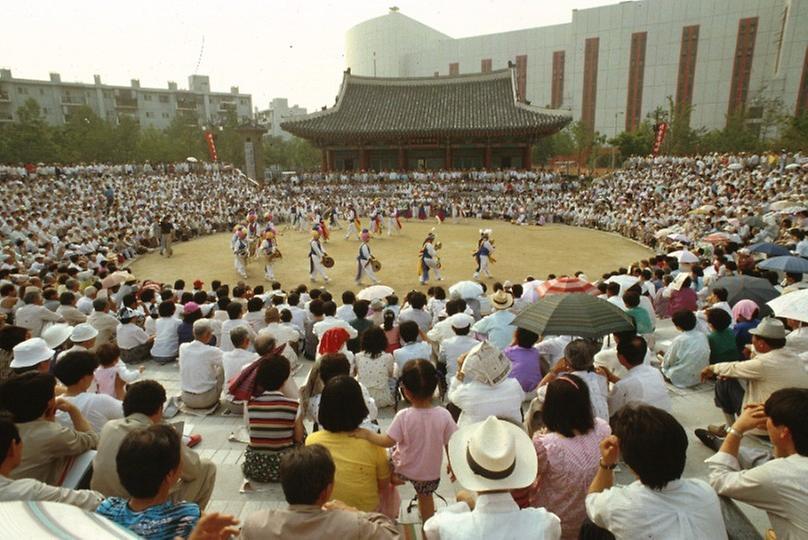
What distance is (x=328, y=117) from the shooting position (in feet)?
109

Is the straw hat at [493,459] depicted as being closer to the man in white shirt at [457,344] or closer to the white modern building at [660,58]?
the man in white shirt at [457,344]

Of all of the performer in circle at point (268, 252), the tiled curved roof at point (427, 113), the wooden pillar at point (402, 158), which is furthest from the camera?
the wooden pillar at point (402, 158)

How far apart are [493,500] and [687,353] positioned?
417cm

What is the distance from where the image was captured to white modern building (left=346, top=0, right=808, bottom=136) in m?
40.9

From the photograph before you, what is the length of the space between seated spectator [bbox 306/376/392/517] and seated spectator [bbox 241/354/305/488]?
2.47 feet

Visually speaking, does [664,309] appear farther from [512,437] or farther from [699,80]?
[699,80]

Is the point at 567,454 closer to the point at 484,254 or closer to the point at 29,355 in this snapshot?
the point at 29,355

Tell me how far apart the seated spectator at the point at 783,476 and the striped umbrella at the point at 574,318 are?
174 centimetres

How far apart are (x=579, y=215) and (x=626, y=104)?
31758 millimetres

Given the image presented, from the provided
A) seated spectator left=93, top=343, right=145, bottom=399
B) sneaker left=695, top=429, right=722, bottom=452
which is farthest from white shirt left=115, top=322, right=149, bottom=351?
sneaker left=695, top=429, right=722, bottom=452

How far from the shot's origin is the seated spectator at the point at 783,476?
6.59 feet

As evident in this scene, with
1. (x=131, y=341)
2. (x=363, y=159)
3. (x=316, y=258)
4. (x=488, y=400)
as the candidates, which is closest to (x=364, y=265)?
(x=316, y=258)

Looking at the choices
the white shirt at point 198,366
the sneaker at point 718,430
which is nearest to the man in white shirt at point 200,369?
the white shirt at point 198,366

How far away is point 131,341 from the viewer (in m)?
6.53
